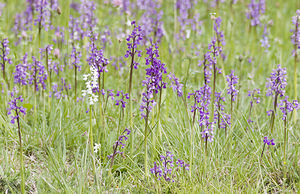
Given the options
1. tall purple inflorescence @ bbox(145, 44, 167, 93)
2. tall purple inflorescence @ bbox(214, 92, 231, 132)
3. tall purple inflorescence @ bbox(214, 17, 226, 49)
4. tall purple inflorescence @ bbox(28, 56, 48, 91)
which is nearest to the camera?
tall purple inflorescence @ bbox(145, 44, 167, 93)

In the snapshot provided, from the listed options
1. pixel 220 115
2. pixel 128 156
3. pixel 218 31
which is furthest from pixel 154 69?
pixel 218 31

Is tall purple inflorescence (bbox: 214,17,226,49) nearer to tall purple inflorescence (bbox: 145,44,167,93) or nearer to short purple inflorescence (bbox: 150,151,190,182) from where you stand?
tall purple inflorescence (bbox: 145,44,167,93)

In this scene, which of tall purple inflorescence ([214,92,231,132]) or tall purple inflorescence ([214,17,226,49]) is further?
tall purple inflorescence ([214,17,226,49])

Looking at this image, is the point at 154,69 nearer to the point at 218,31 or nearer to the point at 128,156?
the point at 128,156

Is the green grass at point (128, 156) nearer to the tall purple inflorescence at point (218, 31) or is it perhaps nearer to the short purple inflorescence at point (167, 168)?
the short purple inflorescence at point (167, 168)

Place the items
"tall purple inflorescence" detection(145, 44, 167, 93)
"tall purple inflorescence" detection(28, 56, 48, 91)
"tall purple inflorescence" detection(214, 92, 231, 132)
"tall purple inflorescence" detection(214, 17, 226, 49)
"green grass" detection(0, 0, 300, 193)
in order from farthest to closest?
"tall purple inflorescence" detection(214, 17, 226, 49) < "tall purple inflorescence" detection(28, 56, 48, 91) < "tall purple inflorescence" detection(214, 92, 231, 132) < "green grass" detection(0, 0, 300, 193) < "tall purple inflorescence" detection(145, 44, 167, 93)

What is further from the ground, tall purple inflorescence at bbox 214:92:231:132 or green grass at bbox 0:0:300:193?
tall purple inflorescence at bbox 214:92:231:132

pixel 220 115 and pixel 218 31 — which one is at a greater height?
pixel 218 31

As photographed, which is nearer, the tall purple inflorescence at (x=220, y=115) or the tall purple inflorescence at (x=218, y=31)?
the tall purple inflorescence at (x=220, y=115)

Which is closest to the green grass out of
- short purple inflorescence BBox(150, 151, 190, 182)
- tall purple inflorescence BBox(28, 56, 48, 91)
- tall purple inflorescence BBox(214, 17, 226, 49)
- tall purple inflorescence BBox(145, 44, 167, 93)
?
short purple inflorescence BBox(150, 151, 190, 182)

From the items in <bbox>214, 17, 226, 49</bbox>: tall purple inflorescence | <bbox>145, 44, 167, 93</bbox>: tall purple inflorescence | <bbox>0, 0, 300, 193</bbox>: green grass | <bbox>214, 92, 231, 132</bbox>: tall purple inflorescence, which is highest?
<bbox>214, 17, 226, 49</bbox>: tall purple inflorescence

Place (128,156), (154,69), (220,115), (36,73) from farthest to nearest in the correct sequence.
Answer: (36,73) < (220,115) < (128,156) < (154,69)

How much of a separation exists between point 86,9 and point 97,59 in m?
1.88

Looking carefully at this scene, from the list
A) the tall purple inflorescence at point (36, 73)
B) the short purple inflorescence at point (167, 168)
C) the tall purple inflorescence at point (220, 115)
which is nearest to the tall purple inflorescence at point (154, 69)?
the short purple inflorescence at point (167, 168)
